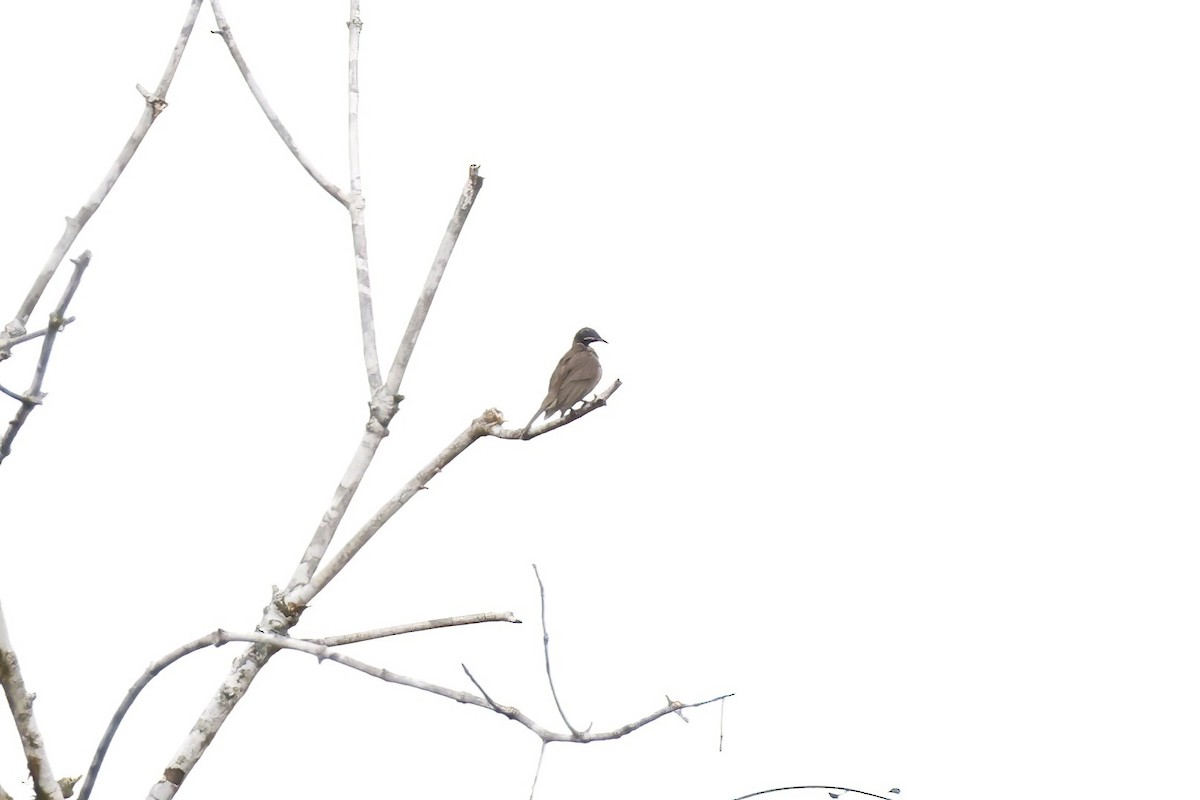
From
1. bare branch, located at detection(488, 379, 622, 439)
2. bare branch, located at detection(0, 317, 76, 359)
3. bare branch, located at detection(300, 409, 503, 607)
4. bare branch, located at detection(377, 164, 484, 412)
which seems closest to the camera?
bare branch, located at detection(0, 317, 76, 359)

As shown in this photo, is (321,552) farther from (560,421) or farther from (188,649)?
(560,421)

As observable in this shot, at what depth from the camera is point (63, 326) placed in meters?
3.58

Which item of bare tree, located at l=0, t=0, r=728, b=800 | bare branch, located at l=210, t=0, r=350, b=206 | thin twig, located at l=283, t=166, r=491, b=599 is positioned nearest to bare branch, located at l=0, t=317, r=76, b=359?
bare tree, located at l=0, t=0, r=728, b=800

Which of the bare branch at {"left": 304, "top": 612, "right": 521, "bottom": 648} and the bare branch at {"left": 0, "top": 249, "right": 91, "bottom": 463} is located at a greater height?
the bare branch at {"left": 0, "top": 249, "right": 91, "bottom": 463}

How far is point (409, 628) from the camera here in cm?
360

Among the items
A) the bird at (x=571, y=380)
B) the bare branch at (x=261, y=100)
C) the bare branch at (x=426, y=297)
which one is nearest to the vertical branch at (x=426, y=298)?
the bare branch at (x=426, y=297)

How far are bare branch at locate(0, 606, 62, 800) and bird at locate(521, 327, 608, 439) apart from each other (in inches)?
153

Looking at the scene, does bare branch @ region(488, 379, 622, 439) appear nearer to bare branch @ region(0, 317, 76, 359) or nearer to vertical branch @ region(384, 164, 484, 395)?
vertical branch @ region(384, 164, 484, 395)

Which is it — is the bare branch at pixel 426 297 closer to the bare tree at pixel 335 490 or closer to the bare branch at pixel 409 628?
the bare tree at pixel 335 490

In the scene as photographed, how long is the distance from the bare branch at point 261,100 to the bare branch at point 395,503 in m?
1.09

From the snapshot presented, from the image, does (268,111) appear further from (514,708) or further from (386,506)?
(514,708)

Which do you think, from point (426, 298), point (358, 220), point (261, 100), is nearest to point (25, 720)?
point (426, 298)

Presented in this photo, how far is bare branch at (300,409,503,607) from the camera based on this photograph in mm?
4121

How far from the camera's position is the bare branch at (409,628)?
11.7ft
